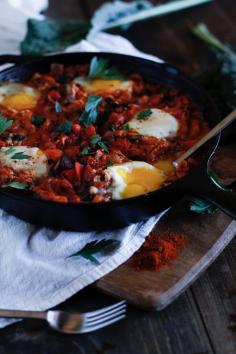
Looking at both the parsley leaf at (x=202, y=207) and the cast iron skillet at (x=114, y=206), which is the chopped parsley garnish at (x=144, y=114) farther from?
the parsley leaf at (x=202, y=207)

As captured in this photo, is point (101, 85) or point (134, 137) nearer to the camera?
point (134, 137)

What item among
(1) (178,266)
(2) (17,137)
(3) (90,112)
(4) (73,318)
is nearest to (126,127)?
(3) (90,112)

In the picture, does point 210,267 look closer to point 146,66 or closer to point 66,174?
point 66,174

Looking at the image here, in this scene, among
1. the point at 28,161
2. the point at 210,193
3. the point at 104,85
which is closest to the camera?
the point at 210,193

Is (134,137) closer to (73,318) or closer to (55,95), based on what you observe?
(55,95)

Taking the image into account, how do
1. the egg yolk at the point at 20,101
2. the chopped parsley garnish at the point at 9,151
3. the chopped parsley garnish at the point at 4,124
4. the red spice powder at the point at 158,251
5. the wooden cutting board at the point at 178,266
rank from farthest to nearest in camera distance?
the egg yolk at the point at 20,101 → the chopped parsley garnish at the point at 4,124 → the chopped parsley garnish at the point at 9,151 → the red spice powder at the point at 158,251 → the wooden cutting board at the point at 178,266

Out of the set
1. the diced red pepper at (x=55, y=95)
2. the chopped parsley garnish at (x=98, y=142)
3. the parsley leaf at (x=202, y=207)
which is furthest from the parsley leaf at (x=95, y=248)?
the diced red pepper at (x=55, y=95)

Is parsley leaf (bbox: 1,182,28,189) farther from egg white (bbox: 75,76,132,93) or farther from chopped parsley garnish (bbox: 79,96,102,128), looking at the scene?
egg white (bbox: 75,76,132,93)

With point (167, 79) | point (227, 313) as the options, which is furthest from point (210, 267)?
point (167, 79)
